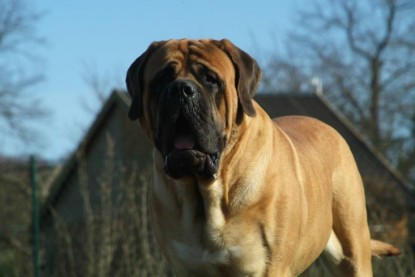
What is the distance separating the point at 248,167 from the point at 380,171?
1419cm

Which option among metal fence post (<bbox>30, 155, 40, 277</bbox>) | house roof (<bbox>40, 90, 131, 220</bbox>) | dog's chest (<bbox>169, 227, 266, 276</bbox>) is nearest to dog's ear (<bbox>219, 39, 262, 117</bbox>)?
dog's chest (<bbox>169, 227, 266, 276</bbox>)

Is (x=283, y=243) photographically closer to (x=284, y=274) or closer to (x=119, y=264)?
(x=284, y=274)

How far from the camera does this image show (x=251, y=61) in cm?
504

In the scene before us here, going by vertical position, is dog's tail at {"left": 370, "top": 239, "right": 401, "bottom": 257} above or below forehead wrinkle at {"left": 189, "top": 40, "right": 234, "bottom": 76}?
below

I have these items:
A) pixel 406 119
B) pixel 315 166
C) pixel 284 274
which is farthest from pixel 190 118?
pixel 406 119

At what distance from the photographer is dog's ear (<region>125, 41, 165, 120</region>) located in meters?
5.01

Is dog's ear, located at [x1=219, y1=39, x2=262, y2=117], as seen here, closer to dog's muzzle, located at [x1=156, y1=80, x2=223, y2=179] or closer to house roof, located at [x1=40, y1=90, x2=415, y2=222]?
dog's muzzle, located at [x1=156, y1=80, x2=223, y2=179]

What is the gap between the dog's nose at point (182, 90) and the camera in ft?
15.2

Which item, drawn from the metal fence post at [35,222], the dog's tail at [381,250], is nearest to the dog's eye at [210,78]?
the dog's tail at [381,250]

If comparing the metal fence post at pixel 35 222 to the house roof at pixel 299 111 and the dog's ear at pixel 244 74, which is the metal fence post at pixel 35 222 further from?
the dog's ear at pixel 244 74

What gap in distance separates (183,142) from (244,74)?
54 centimetres

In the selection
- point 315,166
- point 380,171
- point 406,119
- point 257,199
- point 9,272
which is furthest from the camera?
point 406,119

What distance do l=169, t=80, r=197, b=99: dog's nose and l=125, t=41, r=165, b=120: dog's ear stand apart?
1.36 ft

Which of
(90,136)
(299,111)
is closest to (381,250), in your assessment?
(90,136)
